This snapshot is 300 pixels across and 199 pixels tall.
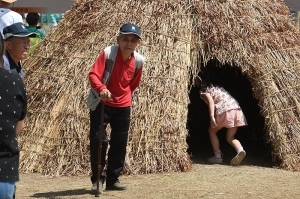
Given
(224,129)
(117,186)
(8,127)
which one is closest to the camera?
(8,127)

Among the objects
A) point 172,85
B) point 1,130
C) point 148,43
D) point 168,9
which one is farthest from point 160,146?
point 1,130

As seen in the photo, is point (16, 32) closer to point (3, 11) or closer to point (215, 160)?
point (3, 11)

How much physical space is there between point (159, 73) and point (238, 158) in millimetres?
1413

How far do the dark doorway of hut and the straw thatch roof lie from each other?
2.91ft

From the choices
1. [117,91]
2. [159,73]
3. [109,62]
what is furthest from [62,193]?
[159,73]

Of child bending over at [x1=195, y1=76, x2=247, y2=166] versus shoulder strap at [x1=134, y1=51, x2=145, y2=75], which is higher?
shoulder strap at [x1=134, y1=51, x2=145, y2=75]

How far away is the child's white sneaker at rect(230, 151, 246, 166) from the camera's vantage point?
27.8 ft

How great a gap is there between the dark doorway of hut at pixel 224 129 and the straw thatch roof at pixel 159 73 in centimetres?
89

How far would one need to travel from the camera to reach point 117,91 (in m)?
6.91

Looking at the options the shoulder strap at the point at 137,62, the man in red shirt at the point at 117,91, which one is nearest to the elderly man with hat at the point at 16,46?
the man in red shirt at the point at 117,91

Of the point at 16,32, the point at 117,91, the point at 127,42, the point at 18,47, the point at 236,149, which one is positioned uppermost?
the point at 127,42

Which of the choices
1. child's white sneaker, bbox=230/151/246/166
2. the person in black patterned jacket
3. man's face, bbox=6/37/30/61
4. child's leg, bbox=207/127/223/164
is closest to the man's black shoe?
child's white sneaker, bbox=230/151/246/166

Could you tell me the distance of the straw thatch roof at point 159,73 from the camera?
8.08 metres

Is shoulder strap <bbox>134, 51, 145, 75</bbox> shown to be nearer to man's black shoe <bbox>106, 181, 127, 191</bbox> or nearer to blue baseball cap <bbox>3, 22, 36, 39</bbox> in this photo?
man's black shoe <bbox>106, 181, 127, 191</bbox>
